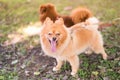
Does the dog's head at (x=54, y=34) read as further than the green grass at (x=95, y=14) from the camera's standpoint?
No

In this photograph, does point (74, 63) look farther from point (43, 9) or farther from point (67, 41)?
point (43, 9)

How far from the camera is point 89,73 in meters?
3.99

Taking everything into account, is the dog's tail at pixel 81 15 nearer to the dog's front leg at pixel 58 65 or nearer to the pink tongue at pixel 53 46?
the dog's front leg at pixel 58 65

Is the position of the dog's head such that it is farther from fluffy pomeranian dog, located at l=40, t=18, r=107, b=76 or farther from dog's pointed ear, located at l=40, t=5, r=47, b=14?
dog's pointed ear, located at l=40, t=5, r=47, b=14

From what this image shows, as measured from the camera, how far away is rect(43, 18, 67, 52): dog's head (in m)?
3.51

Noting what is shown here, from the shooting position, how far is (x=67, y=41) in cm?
369

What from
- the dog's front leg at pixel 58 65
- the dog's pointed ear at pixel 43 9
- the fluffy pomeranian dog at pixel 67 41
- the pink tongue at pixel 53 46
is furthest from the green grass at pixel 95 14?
the dog's pointed ear at pixel 43 9

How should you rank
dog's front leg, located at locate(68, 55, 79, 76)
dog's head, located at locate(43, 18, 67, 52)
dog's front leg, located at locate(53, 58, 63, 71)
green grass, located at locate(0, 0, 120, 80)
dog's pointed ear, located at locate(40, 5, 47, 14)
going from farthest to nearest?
dog's pointed ear, located at locate(40, 5, 47, 14), dog's front leg, located at locate(53, 58, 63, 71), green grass, located at locate(0, 0, 120, 80), dog's front leg, located at locate(68, 55, 79, 76), dog's head, located at locate(43, 18, 67, 52)

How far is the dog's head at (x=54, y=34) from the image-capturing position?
3.51 m

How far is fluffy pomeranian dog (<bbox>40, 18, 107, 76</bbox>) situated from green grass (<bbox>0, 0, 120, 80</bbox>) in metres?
0.19

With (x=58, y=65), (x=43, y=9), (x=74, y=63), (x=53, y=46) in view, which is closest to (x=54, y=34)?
(x=53, y=46)

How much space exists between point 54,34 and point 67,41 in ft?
0.88

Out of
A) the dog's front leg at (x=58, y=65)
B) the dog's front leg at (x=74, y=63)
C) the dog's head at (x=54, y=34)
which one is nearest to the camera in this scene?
the dog's head at (x=54, y=34)

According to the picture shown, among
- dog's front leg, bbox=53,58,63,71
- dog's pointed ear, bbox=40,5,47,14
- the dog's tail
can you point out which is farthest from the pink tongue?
dog's pointed ear, bbox=40,5,47,14
